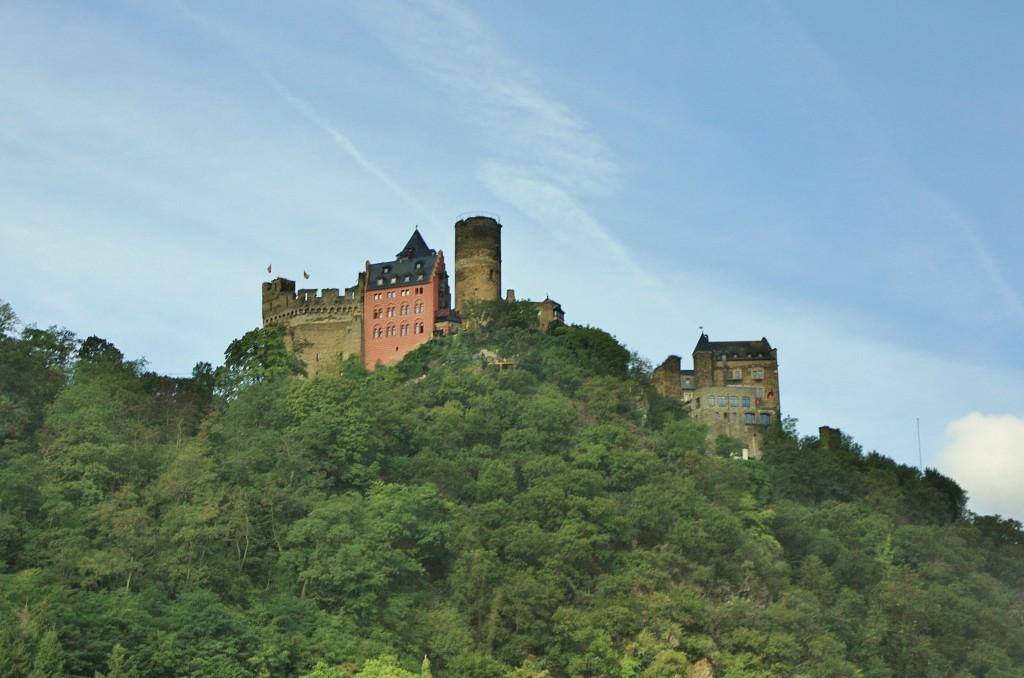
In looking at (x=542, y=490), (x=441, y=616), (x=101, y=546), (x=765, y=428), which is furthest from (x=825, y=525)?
(x=101, y=546)

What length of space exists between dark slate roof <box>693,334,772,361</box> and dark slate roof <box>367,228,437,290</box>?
19.0 metres

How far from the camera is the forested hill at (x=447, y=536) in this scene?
58.6 m

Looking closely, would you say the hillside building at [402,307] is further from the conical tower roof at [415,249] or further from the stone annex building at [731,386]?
the stone annex building at [731,386]

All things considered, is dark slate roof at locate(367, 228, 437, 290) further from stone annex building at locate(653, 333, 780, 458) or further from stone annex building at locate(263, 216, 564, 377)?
stone annex building at locate(653, 333, 780, 458)

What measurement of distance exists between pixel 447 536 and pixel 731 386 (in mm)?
34611

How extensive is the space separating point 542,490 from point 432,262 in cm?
2919

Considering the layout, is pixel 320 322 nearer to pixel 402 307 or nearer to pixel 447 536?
pixel 402 307

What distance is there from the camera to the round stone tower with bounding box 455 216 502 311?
93000 mm

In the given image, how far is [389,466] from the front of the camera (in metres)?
73.7

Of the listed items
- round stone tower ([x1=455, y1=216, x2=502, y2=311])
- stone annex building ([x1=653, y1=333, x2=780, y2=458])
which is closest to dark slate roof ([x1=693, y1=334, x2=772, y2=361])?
stone annex building ([x1=653, y1=333, x2=780, y2=458])

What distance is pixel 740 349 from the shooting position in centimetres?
9988

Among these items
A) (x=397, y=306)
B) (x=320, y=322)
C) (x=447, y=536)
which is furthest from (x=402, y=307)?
(x=447, y=536)

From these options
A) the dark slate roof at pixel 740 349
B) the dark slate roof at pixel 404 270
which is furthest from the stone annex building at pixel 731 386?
the dark slate roof at pixel 404 270

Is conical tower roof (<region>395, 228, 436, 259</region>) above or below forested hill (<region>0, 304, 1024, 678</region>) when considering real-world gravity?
above
